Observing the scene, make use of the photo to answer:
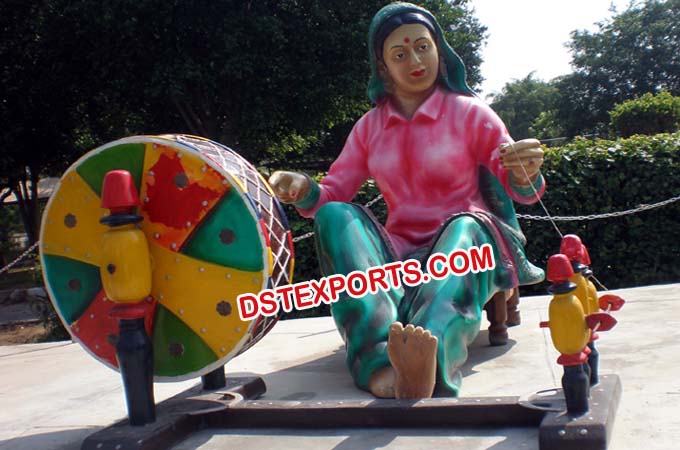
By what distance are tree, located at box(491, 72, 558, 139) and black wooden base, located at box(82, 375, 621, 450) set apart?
194ft

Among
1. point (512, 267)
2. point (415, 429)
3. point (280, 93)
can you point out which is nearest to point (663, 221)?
point (512, 267)

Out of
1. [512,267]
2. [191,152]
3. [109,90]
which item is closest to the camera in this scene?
[191,152]

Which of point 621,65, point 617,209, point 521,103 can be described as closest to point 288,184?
point 617,209

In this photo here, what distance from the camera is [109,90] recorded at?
567 inches

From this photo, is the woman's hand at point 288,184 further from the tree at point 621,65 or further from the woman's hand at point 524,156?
the tree at point 621,65

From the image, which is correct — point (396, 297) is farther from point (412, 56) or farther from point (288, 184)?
point (412, 56)

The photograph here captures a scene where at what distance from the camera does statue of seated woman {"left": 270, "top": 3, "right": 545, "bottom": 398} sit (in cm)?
311

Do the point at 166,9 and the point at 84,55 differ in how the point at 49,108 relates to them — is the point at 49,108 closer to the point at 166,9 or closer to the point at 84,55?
the point at 84,55

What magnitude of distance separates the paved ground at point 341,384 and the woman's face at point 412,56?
155 cm

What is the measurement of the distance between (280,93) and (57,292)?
427 inches

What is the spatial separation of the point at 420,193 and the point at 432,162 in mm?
184

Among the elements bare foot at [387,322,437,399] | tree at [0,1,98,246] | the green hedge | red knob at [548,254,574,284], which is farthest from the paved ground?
tree at [0,1,98,246]

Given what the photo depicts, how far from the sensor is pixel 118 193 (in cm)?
257

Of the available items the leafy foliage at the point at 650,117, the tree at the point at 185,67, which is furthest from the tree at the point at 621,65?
the leafy foliage at the point at 650,117
